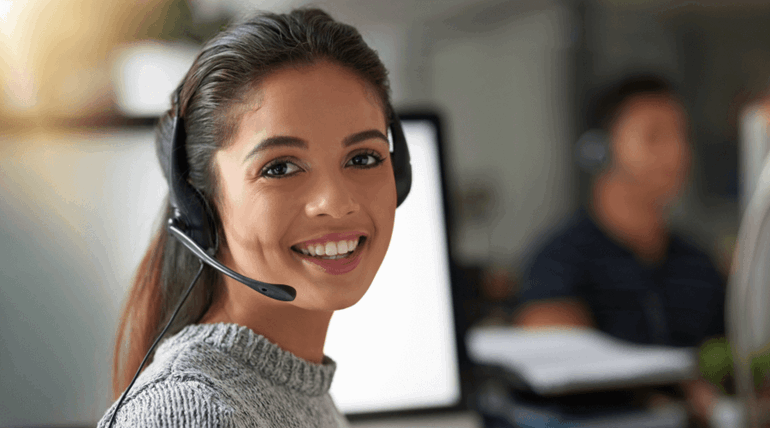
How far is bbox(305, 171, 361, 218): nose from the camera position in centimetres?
46

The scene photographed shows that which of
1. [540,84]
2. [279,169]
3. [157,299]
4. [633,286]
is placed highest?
[540,84]

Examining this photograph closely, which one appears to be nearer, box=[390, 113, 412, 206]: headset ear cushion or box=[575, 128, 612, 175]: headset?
box=[390, 113, 412, 206]: headset ear cushion

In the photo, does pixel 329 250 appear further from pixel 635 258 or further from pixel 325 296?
pixel 635 258

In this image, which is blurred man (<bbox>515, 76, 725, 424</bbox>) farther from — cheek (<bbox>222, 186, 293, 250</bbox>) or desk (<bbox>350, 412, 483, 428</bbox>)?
cheek (<bbox>222, 186, 293, 250</bbox>)

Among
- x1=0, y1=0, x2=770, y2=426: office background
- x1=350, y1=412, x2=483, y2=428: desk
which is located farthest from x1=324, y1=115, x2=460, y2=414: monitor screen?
x1=0, y1=0, x2=770, y2=426: office background

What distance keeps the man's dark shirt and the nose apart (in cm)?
148

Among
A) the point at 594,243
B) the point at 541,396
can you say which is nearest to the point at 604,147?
the point at 594,243

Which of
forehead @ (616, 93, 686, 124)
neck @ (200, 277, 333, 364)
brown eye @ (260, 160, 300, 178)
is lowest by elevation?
neck @ (200, 277, 333, 364)

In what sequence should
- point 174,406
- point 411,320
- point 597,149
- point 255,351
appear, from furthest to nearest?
point 597,149, point 411,320, point 255,351, point 174,406

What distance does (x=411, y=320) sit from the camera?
812 millimetres

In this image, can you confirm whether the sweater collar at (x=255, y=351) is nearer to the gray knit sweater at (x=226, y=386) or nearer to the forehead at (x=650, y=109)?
the gray knit sweater at (x=226, y=386)

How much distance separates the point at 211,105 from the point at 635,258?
64.8 inches

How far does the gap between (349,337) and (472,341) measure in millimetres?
651

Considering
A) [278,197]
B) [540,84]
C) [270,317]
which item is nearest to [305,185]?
[278,197]
